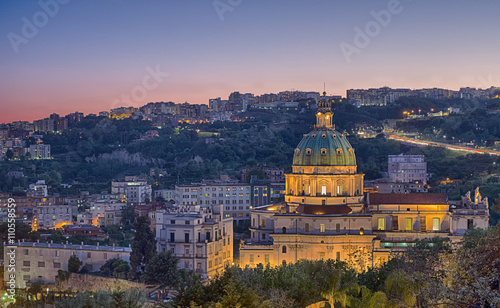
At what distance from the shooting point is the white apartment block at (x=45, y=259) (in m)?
57.5

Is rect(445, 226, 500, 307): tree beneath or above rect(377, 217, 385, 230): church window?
above

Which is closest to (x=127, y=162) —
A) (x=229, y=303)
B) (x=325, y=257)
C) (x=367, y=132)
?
(x=367, y=132)

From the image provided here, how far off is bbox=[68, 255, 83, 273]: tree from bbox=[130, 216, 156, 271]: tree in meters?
3.63

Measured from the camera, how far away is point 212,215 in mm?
59625

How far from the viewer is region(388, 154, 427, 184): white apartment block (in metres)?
96.5

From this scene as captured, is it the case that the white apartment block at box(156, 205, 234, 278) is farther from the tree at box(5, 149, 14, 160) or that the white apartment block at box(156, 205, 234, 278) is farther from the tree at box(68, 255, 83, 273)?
the tree at box(5, 149, 14, 160)

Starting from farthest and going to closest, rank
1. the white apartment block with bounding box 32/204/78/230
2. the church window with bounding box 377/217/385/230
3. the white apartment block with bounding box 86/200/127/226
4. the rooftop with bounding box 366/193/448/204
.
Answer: the white apartment block with bounding box 86/200/127/226, the white apartment block with bounding box 32/204/78/230, the church window with bounding box 377/217/385/230, the rooftop with bounding box 366/193/448/204

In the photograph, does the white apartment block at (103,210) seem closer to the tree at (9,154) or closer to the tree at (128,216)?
the tree at (128,216)

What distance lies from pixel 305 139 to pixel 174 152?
94.8 metres

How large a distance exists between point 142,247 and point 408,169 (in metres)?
45.9

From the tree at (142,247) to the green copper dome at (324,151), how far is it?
12.6 m

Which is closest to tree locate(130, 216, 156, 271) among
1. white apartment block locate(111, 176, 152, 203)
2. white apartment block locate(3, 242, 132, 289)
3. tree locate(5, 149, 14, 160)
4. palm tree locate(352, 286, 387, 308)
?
white apartment block locate(3, 242, 132, 289)

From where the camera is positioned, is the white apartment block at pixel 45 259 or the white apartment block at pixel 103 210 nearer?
the white apartment block at pixel 45 259

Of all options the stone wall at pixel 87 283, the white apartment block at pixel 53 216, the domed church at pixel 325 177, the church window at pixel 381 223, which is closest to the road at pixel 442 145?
the white apartment block at pixel 53 216
